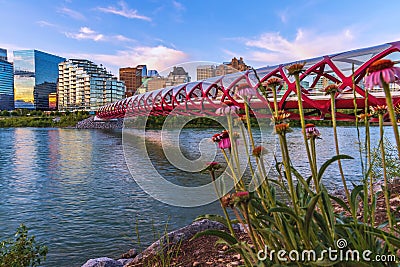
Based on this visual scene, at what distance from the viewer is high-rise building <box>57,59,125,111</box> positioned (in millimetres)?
91494

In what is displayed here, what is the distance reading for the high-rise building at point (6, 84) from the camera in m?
116

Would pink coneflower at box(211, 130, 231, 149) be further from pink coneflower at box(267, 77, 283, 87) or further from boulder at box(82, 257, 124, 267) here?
boulder at box(82, 257, 124, 267)

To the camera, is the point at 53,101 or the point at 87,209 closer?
the point at 87,209

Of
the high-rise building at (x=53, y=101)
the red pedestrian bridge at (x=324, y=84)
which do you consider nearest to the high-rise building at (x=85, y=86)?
the high-rise building at (x=53, y=101)

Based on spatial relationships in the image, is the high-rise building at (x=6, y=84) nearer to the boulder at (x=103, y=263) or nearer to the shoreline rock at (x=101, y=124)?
the shoreline rock at (x=101, y=124)

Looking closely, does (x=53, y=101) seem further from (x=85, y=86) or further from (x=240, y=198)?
(x=240, y=198)

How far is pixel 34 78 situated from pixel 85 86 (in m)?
43.0

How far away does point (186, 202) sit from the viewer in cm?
812

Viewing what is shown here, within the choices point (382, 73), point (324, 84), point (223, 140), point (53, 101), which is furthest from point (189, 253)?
point (53, 101)

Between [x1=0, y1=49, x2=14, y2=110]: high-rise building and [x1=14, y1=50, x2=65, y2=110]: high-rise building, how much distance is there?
435 cm

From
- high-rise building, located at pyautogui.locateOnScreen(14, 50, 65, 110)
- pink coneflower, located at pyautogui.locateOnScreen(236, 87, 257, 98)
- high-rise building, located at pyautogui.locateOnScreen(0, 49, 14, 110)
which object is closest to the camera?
pink coneflower, located at pyautogui.locateOnScreen(236, 87, 257, 98)

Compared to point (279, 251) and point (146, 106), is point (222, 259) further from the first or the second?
point (146, 106)

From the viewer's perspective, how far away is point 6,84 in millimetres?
118312

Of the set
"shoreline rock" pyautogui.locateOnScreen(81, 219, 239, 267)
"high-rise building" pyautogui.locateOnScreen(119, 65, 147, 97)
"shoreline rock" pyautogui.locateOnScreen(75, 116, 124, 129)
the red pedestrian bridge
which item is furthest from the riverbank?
"shoreline rock" pyautogui.locateOnScreen(75, 116, 124, 129)
